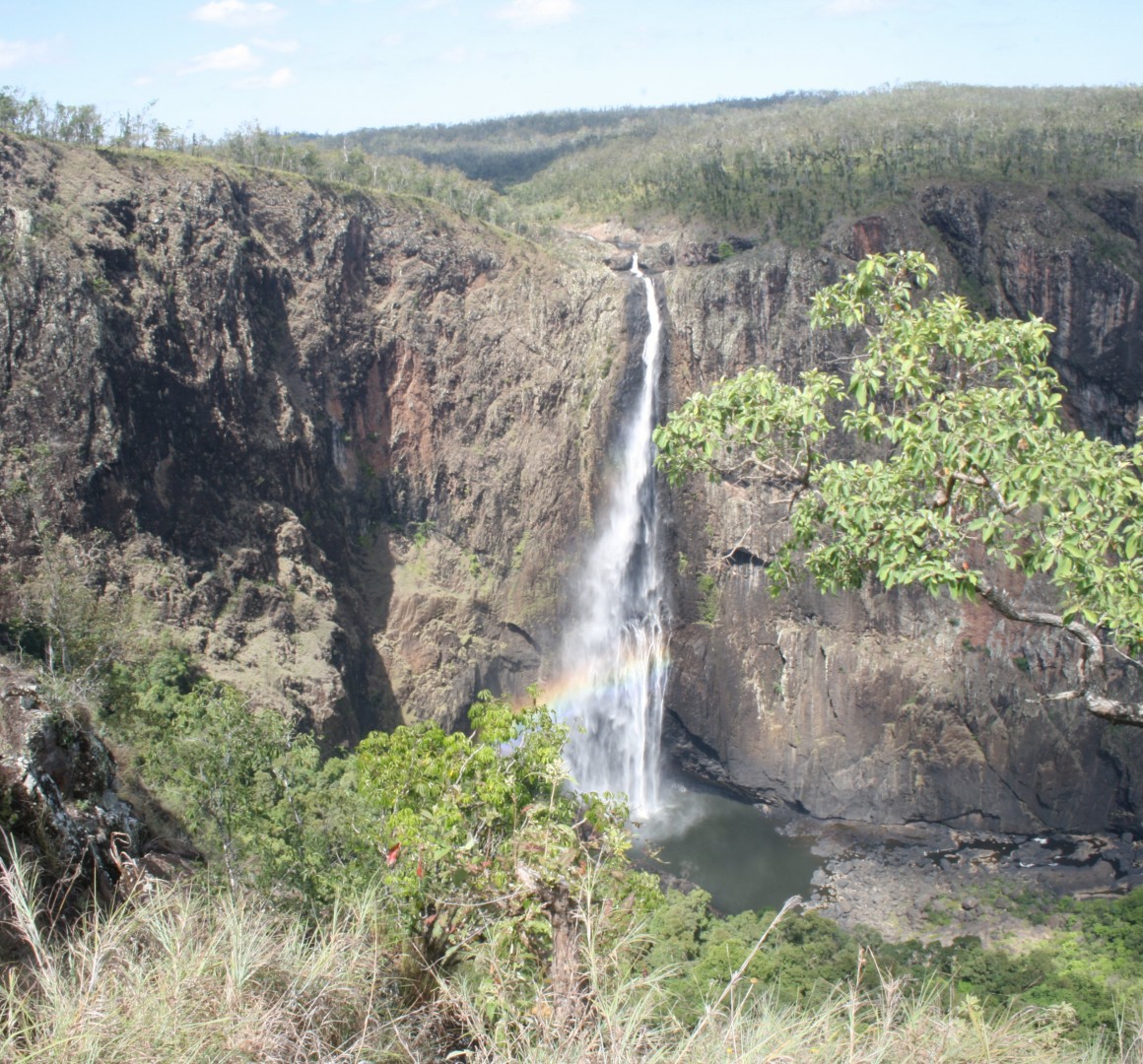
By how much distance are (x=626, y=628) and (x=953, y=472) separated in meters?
24.0

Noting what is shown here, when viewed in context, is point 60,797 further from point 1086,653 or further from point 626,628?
point 626,628

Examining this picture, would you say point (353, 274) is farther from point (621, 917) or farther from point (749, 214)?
point (621, 917)

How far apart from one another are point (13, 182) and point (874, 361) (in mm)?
24628

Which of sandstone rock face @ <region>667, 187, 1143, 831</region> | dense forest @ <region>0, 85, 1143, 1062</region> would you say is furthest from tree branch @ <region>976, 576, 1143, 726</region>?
sandstone rock face @ <region>667, 187, 1143, 831</region>

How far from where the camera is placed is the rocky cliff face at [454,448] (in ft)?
79.8

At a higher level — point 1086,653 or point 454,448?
point 1086,653

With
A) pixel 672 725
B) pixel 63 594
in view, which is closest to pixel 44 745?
pixel 63 594

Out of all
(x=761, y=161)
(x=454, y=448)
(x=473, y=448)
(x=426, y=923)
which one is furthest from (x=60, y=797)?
(x=761, y=161)

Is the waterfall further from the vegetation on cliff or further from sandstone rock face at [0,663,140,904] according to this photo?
sandstone rock face at [0,663,140,904]

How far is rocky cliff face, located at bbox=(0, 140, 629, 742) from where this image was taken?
77.7ft

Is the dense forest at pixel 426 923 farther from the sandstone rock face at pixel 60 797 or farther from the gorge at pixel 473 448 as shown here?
the gorge at pixel 473 448

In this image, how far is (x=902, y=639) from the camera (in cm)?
2925

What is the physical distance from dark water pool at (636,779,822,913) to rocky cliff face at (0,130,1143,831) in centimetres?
115

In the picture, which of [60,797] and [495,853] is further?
[60,797]
